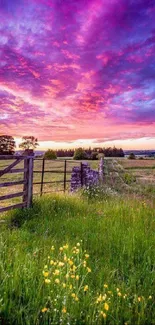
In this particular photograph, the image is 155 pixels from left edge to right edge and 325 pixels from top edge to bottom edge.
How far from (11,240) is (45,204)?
340 cm

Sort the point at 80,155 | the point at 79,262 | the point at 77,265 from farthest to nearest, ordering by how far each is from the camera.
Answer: the point at 80,155 < the point at 79,262 < the point at 77,265

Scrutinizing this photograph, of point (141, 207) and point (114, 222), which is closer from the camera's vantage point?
point (114, 222)

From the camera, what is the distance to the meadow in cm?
313

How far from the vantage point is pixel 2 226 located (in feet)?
24.1

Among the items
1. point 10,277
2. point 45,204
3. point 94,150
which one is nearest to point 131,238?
point 10,277

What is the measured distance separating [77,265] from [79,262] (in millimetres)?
172

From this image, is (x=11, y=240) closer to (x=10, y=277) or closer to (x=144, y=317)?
(x=10, y=277)

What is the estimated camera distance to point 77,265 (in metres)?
4.30

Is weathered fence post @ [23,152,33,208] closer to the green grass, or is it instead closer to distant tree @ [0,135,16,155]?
the green grass

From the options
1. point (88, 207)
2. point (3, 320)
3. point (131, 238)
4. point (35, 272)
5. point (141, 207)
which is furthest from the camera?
point (88, 207)

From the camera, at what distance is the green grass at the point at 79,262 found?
3.14 metres

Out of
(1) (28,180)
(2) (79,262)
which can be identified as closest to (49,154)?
(1) (28,180)

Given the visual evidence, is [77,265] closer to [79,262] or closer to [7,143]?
[79,262]

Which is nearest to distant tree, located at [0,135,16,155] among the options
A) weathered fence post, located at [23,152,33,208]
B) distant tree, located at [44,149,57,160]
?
distant tree, located at [44,149,57,160]
